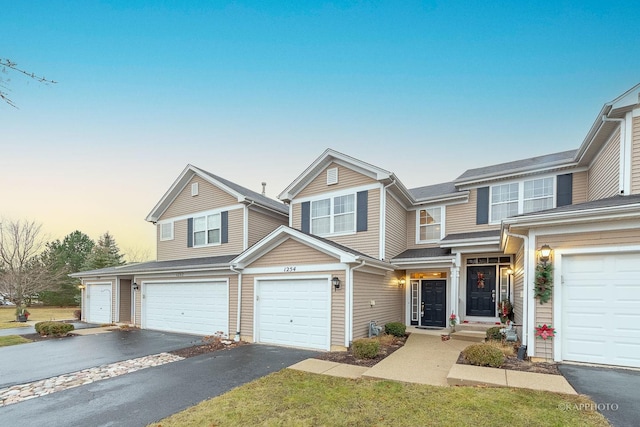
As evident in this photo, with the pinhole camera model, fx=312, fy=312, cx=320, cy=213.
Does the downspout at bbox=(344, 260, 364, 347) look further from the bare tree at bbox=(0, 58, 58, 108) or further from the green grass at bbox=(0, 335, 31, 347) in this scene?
the green grass at bbox=(0, 335, 31, 347)

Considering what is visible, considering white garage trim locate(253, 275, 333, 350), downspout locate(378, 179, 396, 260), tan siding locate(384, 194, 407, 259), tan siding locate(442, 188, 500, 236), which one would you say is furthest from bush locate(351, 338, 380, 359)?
tan siding locate(442, 188, 500, 236)

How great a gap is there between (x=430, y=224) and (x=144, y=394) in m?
11.8

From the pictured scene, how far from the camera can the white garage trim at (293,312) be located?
31.9ft

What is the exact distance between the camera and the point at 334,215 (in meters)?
12.7

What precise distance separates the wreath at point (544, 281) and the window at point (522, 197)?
5521mm

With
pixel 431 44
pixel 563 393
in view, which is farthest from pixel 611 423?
pixel 431 44

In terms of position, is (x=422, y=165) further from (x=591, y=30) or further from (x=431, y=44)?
(x=591, y=30)

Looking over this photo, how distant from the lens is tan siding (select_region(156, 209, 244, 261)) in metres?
14.4

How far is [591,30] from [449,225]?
324 inches

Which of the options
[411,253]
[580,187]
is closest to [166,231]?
[411,253]

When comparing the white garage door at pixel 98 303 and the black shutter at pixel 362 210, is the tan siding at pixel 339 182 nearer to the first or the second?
the black shutter at pixel 362 210

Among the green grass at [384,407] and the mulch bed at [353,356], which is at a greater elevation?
the green grass at [384,407]

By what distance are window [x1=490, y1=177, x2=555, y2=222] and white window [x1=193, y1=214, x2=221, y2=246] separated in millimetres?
12277

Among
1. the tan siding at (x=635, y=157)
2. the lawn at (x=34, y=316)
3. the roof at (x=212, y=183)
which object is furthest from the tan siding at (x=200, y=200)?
the tan siding at (x=635, y=157)
